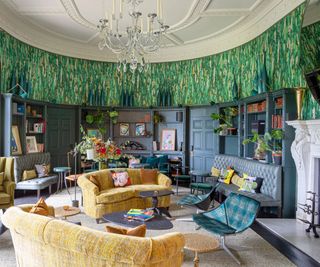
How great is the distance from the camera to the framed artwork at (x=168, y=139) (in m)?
9.93

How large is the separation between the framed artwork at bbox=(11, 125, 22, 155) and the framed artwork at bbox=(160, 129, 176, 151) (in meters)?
4.38

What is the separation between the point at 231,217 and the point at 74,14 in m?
5.78

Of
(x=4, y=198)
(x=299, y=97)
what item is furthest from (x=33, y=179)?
(x=299, y=97)

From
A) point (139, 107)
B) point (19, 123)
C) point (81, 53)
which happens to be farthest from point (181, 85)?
point (19, 123)

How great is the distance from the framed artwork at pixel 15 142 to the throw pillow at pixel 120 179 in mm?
2747

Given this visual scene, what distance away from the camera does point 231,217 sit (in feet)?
14.9

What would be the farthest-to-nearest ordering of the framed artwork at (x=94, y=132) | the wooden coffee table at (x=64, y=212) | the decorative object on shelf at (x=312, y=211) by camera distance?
the framed artwork at (x=94, y=132) → the decorative object on shelf at (x=312, y=211) → the wooden coffee table at (x=64, y=212)

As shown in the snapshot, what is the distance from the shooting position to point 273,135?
5.84 meters

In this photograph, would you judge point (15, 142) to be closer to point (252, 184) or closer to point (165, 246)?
point (252, 184)

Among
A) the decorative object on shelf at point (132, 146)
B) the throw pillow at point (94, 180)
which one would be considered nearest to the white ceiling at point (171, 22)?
the decorative object on shelf at point (132, 146)

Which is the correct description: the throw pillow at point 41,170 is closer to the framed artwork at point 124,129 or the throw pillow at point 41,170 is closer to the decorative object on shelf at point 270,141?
the framed artwork at point 124,129

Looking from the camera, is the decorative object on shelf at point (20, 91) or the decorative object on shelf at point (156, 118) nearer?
the decorative object on shelf at point (20, 91)

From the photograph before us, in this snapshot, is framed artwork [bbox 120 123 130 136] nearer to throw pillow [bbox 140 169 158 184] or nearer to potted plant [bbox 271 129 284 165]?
throw pillow [bbox 140 169 158 184]

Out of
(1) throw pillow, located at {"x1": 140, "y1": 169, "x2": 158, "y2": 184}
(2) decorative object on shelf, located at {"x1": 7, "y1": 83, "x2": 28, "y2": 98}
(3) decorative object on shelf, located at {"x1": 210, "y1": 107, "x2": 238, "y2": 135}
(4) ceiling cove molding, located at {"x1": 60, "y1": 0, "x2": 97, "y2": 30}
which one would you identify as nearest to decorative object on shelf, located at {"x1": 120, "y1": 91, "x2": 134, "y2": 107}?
(4) ceiling cove molding, located at {"x1": 60, "y1": 0, "x2": 97, "y2": 30}
